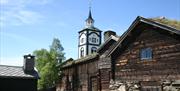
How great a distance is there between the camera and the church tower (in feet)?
316

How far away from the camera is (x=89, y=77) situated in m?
32.4

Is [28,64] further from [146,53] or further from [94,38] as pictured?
[94,38]

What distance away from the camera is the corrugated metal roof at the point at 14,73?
32.2 m

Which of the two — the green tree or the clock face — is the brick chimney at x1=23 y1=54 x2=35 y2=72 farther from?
the clock face

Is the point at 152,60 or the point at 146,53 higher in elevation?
the point at 146,53

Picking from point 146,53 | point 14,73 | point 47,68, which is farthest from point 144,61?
point 47,68

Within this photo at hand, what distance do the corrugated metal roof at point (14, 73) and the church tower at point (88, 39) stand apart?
60522mm

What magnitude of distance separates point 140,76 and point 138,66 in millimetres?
733

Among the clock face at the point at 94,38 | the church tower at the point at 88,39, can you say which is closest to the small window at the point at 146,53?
the church tower at the point at 88,39

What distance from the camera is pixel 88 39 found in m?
97.0

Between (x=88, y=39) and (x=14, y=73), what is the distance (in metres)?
64.6

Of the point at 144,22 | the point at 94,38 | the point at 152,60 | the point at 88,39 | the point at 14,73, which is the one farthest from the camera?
the point at 94,38

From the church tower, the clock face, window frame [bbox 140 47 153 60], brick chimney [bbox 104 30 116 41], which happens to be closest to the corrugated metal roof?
brick chimney [bbox 104 30 116 41]

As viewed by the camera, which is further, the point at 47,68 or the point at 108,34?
the point at 47,68
